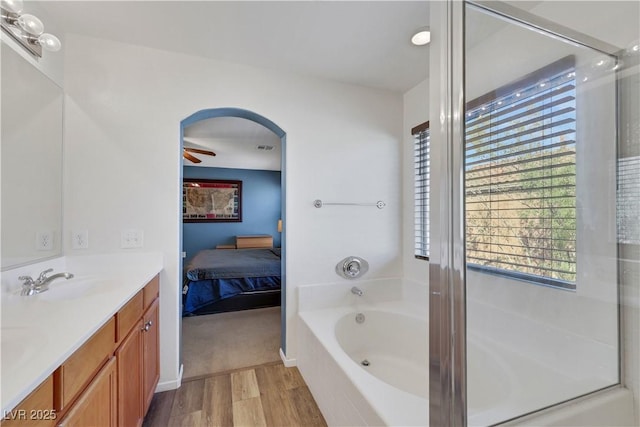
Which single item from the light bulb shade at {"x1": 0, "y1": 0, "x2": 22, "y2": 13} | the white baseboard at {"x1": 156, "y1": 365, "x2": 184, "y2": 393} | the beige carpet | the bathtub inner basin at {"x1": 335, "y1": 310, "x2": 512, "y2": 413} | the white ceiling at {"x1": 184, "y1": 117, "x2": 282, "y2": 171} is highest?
the white ceiling at {"x1": 184, "y1": 117, "x2": 282, "y2": 171}

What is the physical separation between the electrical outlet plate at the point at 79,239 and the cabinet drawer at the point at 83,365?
3.06ft

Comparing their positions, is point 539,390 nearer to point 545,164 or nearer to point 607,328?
point 607,328

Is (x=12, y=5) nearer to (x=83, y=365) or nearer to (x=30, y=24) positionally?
(x=30, y=24)

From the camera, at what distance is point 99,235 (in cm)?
176

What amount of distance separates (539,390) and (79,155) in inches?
108

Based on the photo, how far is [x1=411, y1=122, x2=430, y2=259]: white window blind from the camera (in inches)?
94.2

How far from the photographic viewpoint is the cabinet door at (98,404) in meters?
0.83

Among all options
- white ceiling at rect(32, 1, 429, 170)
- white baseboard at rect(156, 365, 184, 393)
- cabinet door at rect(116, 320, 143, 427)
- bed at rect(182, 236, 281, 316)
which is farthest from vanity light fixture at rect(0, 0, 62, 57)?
bed at rect(182, 236, 281, 316)

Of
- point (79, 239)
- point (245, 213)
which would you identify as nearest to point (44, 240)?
point (79, 239)

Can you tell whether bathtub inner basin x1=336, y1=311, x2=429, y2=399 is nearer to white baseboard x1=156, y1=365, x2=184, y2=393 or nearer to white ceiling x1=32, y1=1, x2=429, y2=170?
white baseboard x1=156, y1=365, x2=184, y2=393

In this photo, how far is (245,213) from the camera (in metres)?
6.11

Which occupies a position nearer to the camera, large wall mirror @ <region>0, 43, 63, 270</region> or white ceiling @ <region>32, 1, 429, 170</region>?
large wall mirror @ <region>0, 43, 63, 270</region>

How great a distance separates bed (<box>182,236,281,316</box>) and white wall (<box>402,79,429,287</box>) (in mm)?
1772

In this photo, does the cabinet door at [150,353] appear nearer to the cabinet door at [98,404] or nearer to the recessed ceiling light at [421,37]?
the cabinet door at [98,404]
